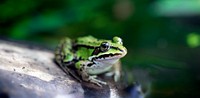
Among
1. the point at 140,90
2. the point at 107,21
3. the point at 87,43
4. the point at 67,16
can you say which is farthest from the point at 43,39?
the point at 140,90

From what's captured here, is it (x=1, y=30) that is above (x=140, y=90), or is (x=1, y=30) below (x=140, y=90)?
above

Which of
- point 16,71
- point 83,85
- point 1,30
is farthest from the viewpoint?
point 1,30

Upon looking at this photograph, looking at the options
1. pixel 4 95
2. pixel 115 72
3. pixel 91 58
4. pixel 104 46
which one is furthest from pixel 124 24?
pixel 4 95

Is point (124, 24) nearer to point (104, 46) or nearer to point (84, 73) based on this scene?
point (104, 46)

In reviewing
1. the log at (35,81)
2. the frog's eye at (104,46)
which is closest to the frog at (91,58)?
the frog's eye at (104,46)

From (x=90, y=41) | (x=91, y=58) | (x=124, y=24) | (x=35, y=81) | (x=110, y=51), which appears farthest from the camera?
(x=124, y=24)

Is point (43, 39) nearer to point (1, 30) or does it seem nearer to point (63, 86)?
point (1, 30)
